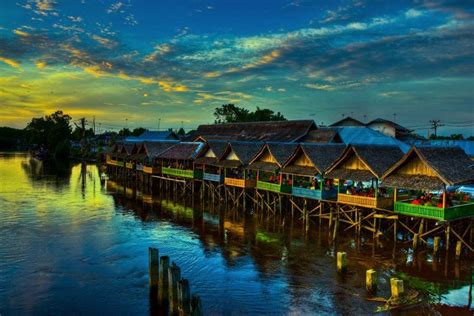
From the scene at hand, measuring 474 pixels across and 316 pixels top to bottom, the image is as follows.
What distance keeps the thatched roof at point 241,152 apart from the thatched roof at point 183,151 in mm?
4710

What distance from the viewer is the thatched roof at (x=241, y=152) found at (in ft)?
112

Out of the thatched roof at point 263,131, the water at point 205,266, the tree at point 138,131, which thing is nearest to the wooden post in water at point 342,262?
the water at point 205,266

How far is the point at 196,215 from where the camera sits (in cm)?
3231

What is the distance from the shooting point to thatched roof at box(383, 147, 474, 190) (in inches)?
826

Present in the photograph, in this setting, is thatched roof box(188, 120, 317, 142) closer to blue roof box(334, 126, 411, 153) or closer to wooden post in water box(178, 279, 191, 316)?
blue roof box(334, 126, 411, 153)

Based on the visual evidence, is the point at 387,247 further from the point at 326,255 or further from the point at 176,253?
the point at 176,253

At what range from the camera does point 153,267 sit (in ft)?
52.7

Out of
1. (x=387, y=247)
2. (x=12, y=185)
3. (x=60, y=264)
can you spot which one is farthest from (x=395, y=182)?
(x=12, y=185)

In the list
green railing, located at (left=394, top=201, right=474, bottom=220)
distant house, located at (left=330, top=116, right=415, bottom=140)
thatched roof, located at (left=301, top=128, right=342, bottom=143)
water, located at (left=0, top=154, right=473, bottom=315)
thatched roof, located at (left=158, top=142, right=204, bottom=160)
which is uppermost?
distant house, located at (left=330, top=116, right=415, bottom=140)

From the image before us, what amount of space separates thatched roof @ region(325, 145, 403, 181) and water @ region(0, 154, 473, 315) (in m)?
3.67

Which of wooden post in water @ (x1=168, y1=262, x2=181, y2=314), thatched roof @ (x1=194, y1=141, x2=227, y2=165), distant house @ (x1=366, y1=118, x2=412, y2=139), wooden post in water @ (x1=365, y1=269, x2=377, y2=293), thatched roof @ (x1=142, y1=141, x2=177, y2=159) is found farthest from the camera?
distant house @ (x1=366, y1=118, x2=412, y2=139)

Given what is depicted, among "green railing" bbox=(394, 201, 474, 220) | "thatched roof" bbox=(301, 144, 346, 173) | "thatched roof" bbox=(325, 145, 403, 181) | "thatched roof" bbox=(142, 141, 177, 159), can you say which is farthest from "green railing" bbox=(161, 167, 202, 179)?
"green railing" bbox=(394, 201, 474, 220)

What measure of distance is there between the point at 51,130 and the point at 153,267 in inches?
Answer: 4349

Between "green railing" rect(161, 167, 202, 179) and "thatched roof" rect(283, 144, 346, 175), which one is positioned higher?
"thatched roof" rect(283, 144, 346, 175)
